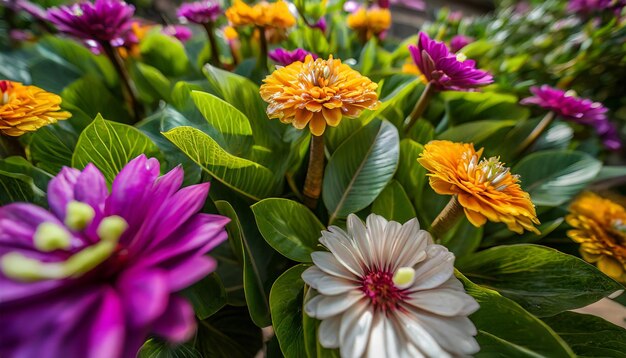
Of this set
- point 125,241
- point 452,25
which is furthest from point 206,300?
point 452,25

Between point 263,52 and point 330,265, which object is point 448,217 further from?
point 263,52

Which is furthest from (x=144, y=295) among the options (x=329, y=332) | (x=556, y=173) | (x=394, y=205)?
(x=556, y=173)

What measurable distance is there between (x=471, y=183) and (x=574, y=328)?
185 millimetres

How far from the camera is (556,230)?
39 cm

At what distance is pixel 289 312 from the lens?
0.87 ft

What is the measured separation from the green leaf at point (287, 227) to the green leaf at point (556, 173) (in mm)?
264

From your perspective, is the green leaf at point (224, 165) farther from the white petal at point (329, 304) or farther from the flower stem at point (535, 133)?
the flower stem at point (535, 133)

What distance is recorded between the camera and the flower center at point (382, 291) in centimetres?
23

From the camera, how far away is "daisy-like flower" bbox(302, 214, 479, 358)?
205mm

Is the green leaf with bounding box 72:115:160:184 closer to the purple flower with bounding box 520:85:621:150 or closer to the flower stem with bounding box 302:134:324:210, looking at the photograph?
the flower stem with bounding box 302:134:324:210

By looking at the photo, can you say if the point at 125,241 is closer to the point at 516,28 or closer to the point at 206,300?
the point at 206,300

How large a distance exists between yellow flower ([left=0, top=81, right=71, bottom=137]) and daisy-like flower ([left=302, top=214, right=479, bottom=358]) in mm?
248

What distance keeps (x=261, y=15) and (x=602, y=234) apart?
0.45 metres

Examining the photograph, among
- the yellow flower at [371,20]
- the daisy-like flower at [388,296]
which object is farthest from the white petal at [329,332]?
the yellow flower at [371,20]
